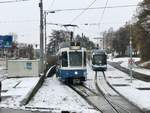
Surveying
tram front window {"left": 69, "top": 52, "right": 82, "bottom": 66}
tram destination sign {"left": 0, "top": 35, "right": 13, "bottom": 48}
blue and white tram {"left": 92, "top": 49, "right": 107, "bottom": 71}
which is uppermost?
tram destination sign {"left": 0, "top": 35, "right": 13, "bottom": 48}

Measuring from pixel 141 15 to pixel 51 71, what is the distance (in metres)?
30.1

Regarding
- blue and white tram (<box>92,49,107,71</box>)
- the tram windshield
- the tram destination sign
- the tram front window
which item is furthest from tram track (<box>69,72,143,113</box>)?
the tram windshield

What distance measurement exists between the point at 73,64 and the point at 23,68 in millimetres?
9377

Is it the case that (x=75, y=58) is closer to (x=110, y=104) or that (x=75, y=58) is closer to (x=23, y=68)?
(x=23, y=68)

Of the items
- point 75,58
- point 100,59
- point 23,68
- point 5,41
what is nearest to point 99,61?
point 100,59

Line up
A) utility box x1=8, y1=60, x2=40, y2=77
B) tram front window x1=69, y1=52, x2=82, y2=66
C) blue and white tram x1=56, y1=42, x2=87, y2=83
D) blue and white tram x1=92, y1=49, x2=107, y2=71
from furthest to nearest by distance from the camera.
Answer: blue and white tram x1=92, y1=49, x2=107, y2=71
utility box x1=8, y1=60, x2=40, y2=77
tram front window x1=69, y1=52, x2=82, y2=66
blue and white tram x1=56, y1=42, x2=87, y2=83

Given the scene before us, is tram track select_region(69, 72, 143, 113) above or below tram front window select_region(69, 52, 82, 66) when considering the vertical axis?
below

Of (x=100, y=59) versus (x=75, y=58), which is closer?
(x=75, y=58)

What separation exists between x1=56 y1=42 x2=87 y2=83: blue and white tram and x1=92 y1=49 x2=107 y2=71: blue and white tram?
2896 centimetres

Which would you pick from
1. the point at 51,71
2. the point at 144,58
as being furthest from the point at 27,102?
the point at 144,58

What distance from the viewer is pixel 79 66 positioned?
40.2m

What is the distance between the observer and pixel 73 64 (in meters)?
40.3

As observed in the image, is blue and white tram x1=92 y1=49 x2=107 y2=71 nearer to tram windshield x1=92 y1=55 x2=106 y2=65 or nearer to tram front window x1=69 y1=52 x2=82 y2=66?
tram windshield x1=92 y1=55 x2=106 y2=65

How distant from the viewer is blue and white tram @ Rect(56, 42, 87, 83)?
131 ft
